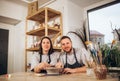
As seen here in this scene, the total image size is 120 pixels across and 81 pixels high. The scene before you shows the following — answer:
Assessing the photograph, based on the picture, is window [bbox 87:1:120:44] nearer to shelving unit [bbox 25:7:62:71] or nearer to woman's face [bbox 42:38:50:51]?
shelving unit [bbox 25:7:62:71]

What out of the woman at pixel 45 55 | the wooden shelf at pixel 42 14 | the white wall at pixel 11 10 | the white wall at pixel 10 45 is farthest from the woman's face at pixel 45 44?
the white wall at pixel 10 45

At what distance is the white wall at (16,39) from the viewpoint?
337cm

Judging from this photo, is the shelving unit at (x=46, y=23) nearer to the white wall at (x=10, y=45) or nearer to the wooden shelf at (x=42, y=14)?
the wooden shelf at (x=42, y=14)

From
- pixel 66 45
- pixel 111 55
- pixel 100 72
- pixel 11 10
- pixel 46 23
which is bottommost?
pixel 100 72

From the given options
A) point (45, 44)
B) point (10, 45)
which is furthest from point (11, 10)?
point (45, 44)

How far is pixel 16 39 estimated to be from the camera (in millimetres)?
3539

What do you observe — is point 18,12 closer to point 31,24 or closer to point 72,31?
point 31,24

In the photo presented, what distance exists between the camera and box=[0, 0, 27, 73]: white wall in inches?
133

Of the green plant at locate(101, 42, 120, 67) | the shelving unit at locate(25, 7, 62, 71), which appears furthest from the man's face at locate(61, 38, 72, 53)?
the green plant at locate(101, 42, 120, 67)

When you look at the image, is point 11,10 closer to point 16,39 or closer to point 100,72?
point 16,39

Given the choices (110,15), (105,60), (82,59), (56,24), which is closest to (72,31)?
(56,24)

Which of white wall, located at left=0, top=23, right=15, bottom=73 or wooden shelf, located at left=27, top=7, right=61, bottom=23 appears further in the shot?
white wall, located at left=0, top=23, right=15, bottom=73

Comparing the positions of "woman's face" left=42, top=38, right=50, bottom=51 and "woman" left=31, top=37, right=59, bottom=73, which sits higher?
"woman's face" left=42, top=38, right=50, bottom=51

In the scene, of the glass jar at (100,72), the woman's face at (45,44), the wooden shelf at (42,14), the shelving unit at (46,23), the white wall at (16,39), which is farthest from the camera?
the white wall at (16,39)
